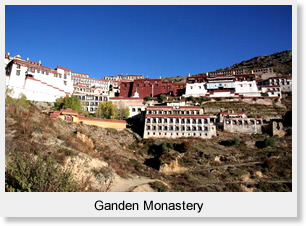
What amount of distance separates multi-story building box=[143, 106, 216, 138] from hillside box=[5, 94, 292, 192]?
2.10 m

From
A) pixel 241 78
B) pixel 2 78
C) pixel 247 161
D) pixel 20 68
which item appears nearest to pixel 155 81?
pixel 241 78

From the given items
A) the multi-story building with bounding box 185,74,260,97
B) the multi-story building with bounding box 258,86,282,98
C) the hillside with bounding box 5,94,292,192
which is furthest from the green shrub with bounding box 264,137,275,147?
the multi-story building with bounding box 258,86,282,98

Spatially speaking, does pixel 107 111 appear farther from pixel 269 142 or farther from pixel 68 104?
pixel 269 142

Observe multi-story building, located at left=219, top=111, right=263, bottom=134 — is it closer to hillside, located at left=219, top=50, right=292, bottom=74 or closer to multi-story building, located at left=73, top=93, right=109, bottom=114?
multi-story building, located at left=73, top=93, right=109, bottom=114

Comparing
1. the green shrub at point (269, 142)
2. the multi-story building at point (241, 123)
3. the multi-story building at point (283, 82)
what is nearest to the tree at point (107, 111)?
the multi-story building at point (241, 123)

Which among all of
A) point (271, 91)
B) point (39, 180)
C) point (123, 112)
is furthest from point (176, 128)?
point (39, 180)

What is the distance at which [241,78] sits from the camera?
67000 mm

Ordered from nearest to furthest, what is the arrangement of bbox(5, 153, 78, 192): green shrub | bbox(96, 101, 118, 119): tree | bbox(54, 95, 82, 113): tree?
bbox(5, 153, 78, 192): green shrub
bbox(54, 95, 82, 113): tree
bbox(96, 101, 118, 119): tree

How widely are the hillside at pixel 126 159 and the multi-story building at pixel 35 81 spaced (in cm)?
2133

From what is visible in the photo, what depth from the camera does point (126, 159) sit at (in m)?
30.6

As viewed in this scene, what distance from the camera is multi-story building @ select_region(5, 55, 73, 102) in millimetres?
50094

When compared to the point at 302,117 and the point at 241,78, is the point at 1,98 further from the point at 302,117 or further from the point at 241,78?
the point at 241,78

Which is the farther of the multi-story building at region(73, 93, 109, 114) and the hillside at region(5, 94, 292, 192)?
the multi-story building at region(73, 93, 109, 114)

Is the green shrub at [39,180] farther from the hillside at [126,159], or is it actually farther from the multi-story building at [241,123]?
the multi-story building at [241,123]
